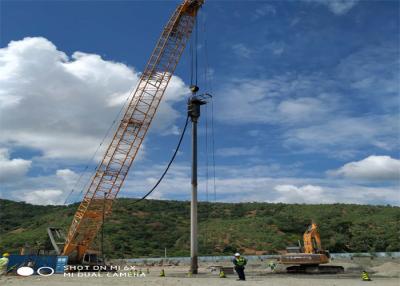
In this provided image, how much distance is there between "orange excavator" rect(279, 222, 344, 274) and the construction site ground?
1.11m

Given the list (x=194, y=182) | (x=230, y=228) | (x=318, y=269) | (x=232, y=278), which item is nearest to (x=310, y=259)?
(x=318, y=269)

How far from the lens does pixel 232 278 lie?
25062 millimetres

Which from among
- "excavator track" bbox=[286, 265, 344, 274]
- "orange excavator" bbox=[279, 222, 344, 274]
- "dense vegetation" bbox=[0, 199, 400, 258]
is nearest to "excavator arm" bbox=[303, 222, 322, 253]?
"orange excavator" bbox=[279, 222, 344, 274]

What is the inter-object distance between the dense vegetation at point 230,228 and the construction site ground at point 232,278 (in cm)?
2438

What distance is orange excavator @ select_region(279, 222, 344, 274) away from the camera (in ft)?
104

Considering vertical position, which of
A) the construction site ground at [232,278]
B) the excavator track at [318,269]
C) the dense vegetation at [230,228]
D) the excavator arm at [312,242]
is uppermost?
the dense vegetation at [230,228]

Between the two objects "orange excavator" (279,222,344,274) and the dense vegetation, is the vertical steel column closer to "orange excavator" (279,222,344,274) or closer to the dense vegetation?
"orange excavator" (279,222,344,274)

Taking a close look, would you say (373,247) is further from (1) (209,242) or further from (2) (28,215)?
(2) (28,215)

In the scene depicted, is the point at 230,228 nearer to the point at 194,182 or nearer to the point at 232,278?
the point at 194,182

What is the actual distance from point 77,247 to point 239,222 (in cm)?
5029

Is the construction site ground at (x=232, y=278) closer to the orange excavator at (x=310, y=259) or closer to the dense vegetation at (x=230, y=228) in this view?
the orange excavator at (x=310, y=259)

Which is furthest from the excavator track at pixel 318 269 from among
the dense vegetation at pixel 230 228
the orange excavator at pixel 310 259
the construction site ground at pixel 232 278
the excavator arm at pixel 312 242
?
the dense vegetation at pixel 230 228

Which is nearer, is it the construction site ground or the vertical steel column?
the construction site ground

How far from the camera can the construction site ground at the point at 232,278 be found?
850 inches
